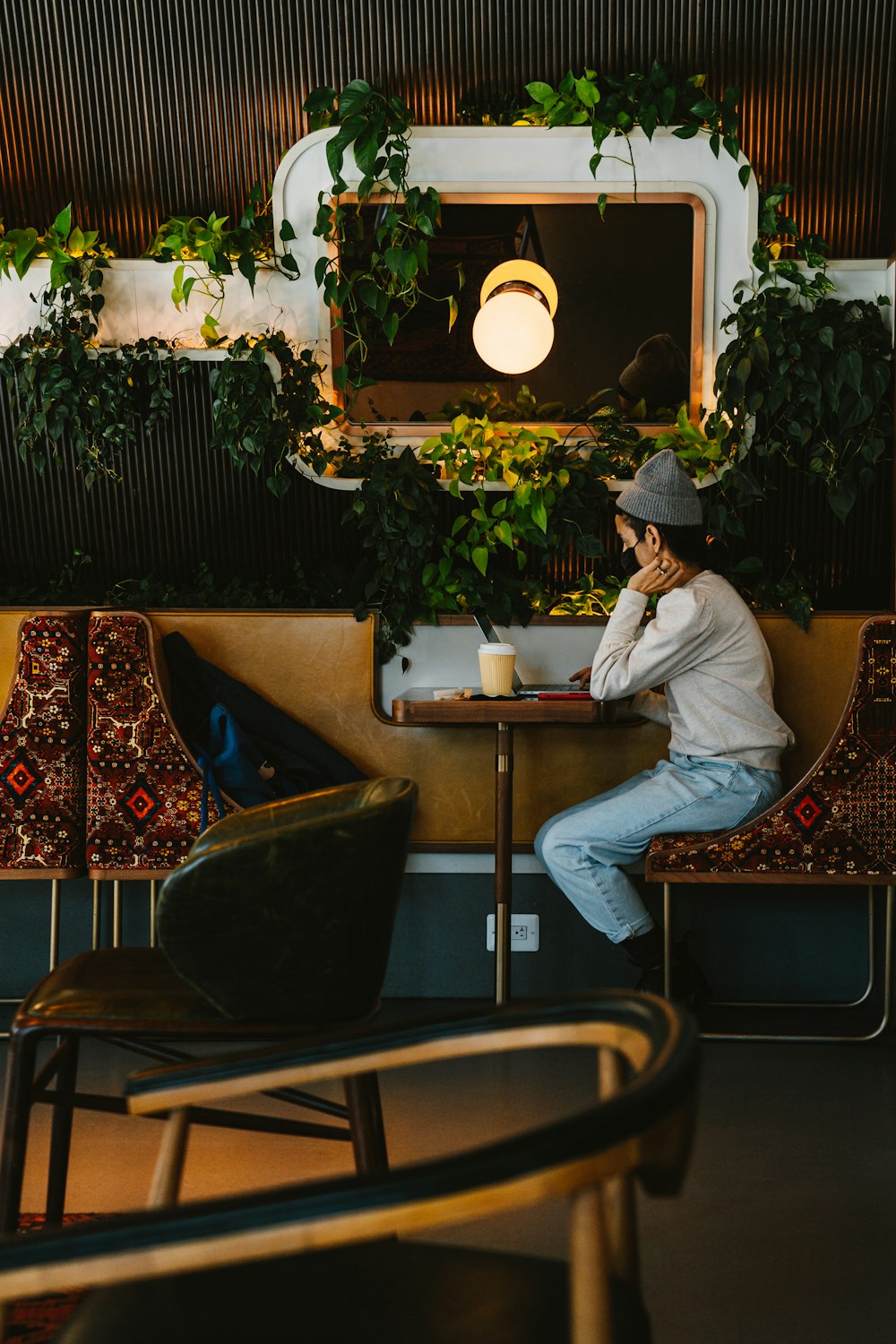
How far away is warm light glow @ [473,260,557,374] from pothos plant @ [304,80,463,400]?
15 cm

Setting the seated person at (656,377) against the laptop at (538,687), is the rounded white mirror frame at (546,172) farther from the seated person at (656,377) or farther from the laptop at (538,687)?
the laptop at (538,687)

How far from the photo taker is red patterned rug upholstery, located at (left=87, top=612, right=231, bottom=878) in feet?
10.2

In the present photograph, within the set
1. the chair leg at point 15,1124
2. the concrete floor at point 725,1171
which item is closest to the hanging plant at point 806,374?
the concrete floor at point 725,1171

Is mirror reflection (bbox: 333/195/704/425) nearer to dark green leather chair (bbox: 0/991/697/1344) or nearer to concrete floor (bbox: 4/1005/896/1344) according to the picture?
concrete floor (bbox: 4/1005/896/1344)

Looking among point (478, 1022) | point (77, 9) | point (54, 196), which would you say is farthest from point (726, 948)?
point (77, 9)

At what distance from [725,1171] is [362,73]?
315 centimetres

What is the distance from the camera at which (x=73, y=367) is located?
3.47 m

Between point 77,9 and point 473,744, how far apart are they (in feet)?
8.05

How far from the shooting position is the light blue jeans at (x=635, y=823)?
3047 mm

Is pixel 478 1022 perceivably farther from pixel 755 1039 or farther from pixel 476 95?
pixel 476 95

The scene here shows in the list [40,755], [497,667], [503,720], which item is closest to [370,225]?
[497,667]

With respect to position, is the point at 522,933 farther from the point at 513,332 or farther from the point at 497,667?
the point at 513,332

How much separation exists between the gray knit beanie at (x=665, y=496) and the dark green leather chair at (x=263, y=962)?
168 cm

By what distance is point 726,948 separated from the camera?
3447 millimetres
